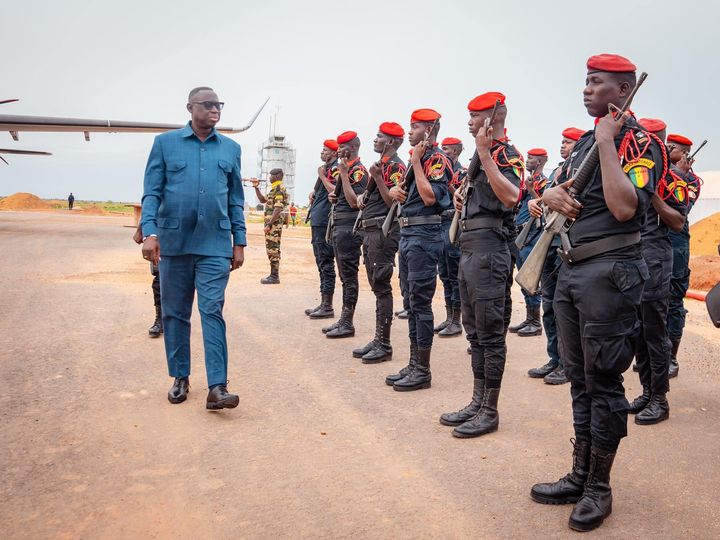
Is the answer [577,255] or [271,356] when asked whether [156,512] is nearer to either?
[577,255]

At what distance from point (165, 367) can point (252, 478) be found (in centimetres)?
247

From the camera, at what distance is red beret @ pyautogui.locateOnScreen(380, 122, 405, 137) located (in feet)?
20.0

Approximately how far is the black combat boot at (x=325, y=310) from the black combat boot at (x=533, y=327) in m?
2.43

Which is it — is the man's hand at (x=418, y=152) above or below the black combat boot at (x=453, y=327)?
above

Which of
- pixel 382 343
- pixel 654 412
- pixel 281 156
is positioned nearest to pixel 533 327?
pixel 382 343

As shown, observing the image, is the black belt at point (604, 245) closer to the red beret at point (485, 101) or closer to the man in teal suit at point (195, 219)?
the red beret at point (485, 101)

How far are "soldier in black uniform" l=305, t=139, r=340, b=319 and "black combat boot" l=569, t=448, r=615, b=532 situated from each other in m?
5.39

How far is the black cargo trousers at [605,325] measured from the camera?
297 cm

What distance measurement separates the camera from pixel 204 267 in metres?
4.61

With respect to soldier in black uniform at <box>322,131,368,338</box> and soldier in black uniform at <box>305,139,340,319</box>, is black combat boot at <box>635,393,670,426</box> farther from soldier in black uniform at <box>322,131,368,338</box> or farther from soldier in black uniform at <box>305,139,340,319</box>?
soldier in black uniform at <box>305,139,340,319</box>

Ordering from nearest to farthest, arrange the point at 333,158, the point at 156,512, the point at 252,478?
the point at 156,512
the point at 252,478
the point at 333,158

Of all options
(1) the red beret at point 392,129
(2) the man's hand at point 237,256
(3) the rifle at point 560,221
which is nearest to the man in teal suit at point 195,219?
(2) the man's hand at point 237,256

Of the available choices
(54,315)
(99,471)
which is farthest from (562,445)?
A: (54,315)

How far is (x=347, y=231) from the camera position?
7309 millimetres
